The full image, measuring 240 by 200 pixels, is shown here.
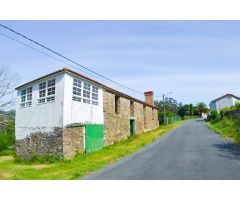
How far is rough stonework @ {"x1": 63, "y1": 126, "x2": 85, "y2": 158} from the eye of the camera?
58.2 feet

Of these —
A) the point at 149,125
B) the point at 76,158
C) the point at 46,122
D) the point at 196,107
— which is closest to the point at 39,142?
the point at 46,122

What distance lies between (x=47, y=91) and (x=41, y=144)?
3.99 m

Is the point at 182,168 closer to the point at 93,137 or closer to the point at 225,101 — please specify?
the point at 93,137

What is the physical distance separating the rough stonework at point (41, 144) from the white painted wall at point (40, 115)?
0.39m

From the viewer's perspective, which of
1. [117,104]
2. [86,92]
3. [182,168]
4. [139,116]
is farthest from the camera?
[139,116]

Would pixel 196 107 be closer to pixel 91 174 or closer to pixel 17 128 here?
pixel 17 128

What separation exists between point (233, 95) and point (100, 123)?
56312 millimetres

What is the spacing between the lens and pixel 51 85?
1955 centimetres

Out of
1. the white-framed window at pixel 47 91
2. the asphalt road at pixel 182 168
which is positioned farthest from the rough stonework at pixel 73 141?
the asphalt road at pixel 182 168

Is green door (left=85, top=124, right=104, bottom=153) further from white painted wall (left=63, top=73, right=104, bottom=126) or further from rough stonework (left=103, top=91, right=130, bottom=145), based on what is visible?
rough stonework (left=103, top=91, right=130, bottom=145)

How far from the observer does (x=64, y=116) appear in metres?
18.0

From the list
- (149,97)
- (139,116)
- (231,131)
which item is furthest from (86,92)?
(149,97)

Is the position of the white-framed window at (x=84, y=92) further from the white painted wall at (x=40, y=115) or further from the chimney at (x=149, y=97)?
the chimney at (x=149, y=97)

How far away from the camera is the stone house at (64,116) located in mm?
18203
